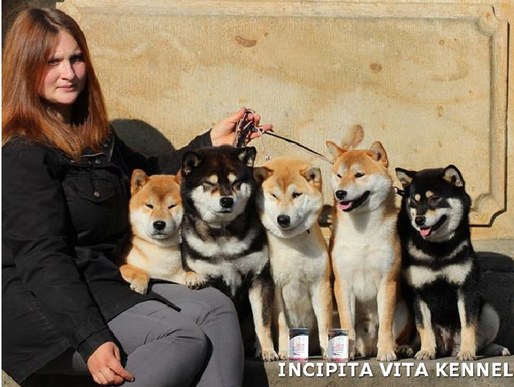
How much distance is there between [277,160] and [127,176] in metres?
0.73

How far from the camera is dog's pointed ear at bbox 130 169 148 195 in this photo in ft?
15.0

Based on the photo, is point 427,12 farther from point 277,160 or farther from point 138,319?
point 138,319

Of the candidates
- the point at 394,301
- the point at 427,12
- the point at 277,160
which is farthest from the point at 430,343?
the point at 427,12

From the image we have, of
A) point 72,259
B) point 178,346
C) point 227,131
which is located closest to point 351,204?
point 227,131

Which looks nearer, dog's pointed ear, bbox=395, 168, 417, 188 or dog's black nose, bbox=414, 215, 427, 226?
dog's black nose, bbox=414, 215, 427, 226

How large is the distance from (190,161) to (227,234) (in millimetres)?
375

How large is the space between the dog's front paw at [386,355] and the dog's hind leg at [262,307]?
50 cm

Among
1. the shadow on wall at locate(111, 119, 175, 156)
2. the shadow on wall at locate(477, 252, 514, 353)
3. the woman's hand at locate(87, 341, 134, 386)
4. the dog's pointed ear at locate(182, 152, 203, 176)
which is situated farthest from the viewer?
the shadow on wall at locate(111, 119, 175, 156)

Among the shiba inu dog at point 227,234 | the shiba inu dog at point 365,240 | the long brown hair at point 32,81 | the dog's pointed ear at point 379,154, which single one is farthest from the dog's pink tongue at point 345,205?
the long brown hair at point 32,81

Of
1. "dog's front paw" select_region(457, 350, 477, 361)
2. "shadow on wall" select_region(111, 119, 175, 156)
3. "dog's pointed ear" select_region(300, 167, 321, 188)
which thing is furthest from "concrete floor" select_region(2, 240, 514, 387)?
"shadow on wall" select_region(111, 119, 175, 156)

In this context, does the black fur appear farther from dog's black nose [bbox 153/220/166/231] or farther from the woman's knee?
dog's black nose [bbox 153/220/166/231]

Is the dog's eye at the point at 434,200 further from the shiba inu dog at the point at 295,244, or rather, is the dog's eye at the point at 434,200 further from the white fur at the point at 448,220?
the shiba inu dog at the point at 295,244

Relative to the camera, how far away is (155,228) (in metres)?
4.47

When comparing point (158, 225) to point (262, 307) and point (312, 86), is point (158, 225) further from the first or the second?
point (312, 86)
